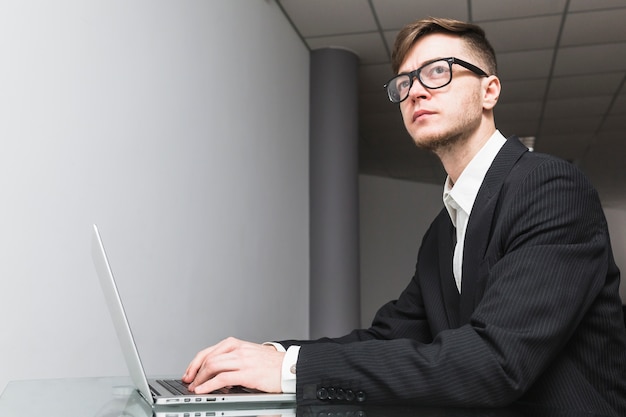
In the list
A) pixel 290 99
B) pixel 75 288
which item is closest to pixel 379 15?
pixel 290 99

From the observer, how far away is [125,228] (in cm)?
211

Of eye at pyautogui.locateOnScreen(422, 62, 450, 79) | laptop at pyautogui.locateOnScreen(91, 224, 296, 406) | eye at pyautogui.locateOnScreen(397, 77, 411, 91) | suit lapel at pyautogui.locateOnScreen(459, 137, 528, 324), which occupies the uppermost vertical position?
eye at pyautogui.locateOnScreen(422, 62, 450, 79)

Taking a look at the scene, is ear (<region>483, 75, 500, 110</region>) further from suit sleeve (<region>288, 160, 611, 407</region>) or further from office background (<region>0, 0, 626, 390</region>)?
office background (<region>0, 0, 626, 390</region>)

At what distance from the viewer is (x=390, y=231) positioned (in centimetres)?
870

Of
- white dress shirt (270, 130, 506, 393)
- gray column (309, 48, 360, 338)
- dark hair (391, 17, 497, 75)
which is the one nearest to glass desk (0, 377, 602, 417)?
white dress shirt (270, 130, 506, 393)

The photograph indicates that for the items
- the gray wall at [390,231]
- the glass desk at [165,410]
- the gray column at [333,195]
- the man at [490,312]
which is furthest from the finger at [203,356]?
the gray wall at [390,231]

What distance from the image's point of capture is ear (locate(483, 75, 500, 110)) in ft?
5.05

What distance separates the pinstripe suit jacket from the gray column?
2927 millimetres

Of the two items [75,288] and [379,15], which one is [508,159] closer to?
[75,288]

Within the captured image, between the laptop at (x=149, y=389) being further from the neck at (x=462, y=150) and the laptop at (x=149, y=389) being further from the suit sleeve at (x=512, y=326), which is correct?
the neck at (x=462, y=150)

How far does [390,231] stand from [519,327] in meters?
7.68

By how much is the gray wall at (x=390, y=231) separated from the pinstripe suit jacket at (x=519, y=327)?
727 centimetres

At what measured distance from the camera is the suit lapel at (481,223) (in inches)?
49.7

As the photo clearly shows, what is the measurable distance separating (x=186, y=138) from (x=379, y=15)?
1965 mm
